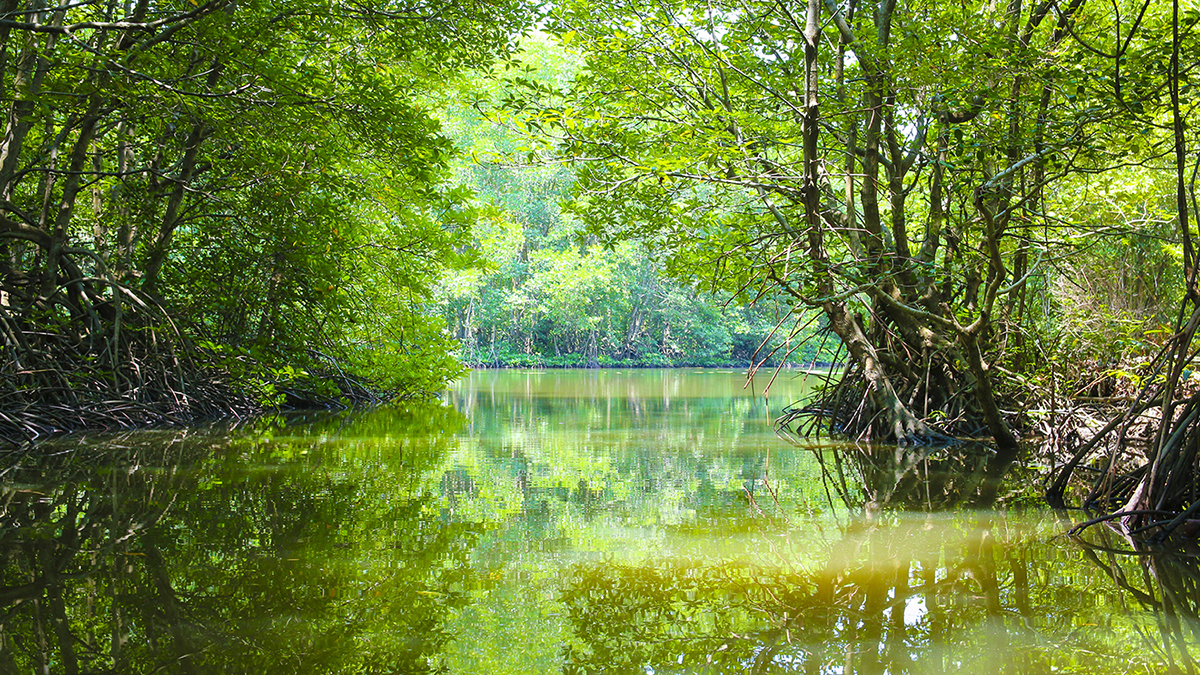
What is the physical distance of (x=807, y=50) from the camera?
557 cm

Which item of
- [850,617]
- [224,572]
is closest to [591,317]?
[224,572]

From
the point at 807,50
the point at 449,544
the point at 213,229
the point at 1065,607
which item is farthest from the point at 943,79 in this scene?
the point at 213,229

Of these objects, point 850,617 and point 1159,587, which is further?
point 1159,587

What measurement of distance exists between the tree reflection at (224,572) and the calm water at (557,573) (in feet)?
0.04

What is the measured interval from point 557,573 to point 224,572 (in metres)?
1.04

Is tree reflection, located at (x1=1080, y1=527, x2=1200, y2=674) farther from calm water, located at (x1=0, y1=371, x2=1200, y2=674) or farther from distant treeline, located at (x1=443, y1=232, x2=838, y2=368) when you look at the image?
distant treeline, located at (x1=443, y1=232, x2=838, y2=368)

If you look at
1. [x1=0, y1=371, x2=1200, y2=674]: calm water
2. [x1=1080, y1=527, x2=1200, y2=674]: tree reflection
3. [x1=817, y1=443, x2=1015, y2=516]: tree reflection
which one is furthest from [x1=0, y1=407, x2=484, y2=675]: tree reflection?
[x1=817, y1=443, x2=1015, y2=516]: tree reflection

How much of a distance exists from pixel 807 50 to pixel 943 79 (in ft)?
2.99

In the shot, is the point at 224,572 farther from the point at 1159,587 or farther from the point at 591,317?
the point at 591,317

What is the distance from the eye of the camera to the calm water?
2029mm

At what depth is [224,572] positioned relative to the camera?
264 centimetres

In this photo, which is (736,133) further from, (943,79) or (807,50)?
(943,79)

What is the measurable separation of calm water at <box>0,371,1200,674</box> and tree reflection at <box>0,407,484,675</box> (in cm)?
1

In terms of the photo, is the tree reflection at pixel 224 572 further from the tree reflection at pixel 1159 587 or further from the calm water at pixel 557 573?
the tree reflection at pixel 1159 587
